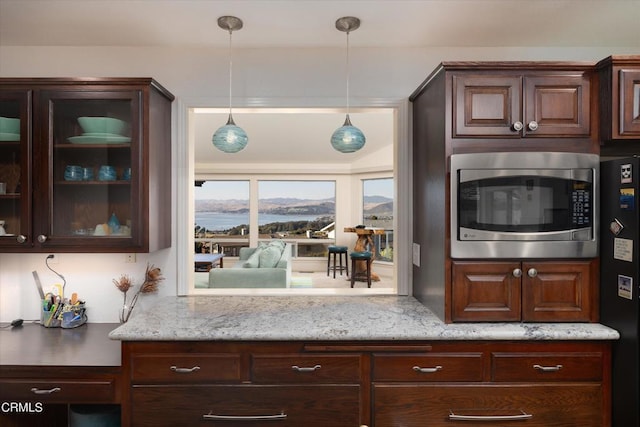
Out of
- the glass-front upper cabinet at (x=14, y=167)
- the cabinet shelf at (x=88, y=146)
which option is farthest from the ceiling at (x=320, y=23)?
the cabinet shelf at (x=88, y=146)

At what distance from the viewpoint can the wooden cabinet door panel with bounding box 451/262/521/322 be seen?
1625mm

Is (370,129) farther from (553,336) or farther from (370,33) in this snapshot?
(553,336)

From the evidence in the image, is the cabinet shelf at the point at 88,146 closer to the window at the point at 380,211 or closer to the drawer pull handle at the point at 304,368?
the drawer pull handle at the point at 304,368

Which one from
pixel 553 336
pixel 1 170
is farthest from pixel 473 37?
pixel 1 170

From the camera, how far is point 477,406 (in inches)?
60.1

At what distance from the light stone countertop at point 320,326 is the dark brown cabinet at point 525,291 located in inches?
1.8

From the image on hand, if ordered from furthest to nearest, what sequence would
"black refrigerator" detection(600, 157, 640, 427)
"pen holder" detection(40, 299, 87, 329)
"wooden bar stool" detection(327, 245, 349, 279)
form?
"wooden bar stool" detection(327, 245, 349, 279) < "pen holder" detection(40, 299, 87, 329) < "black refrigerator" detection(600, 157, 640, 427)

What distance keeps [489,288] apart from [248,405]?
3.90 feet

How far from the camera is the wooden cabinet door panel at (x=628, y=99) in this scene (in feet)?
5.13

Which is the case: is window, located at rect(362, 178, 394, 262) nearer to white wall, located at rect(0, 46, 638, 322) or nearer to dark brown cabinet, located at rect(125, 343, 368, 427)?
white wall, located at rect(0, 46, 638, 322)

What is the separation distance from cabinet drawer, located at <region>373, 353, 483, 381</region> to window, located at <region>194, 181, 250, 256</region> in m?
6.07

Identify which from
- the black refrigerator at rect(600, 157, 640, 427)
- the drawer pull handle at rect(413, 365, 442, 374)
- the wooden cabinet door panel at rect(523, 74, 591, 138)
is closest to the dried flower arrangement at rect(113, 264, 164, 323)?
the drawer pull handle at rect(413, 365, 442, 374)

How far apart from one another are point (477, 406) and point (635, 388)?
1.99 ft

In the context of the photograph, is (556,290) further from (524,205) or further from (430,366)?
(430,366)
